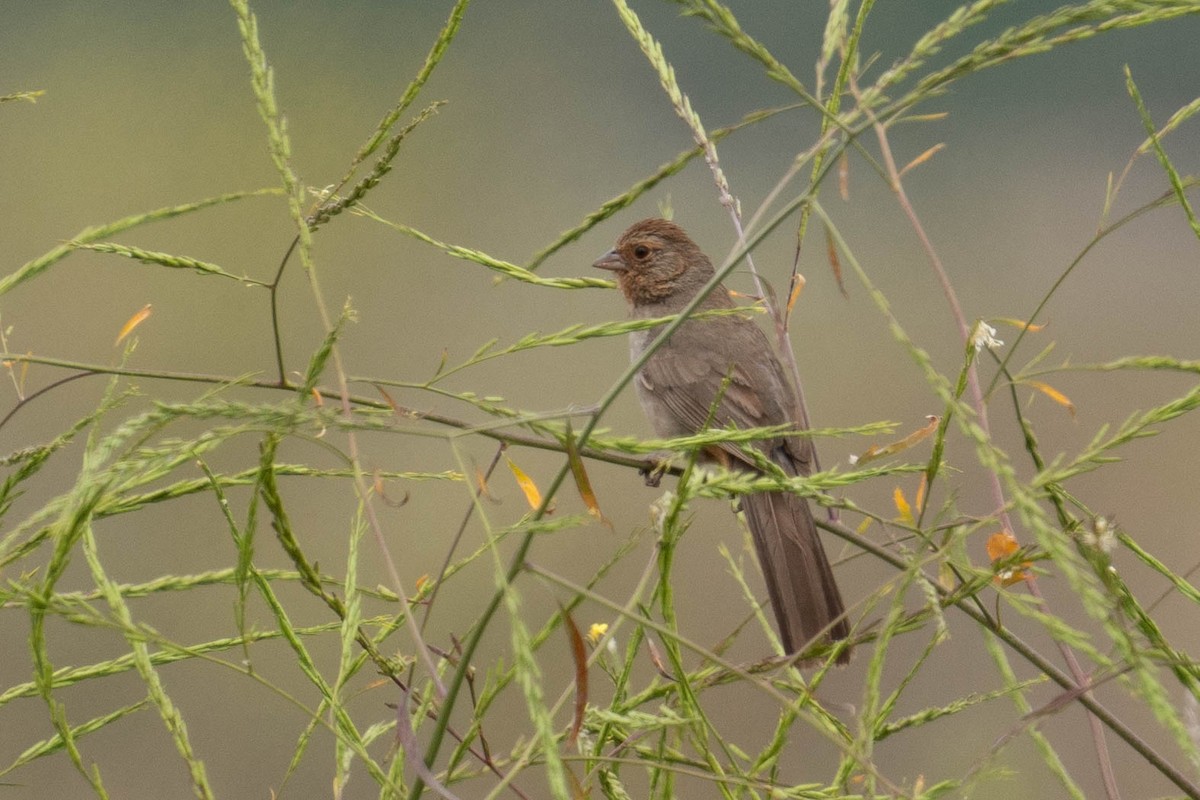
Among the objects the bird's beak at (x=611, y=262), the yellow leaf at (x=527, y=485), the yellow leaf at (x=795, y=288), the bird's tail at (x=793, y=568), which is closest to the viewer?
the yellow leaf at (x=527, y=485)

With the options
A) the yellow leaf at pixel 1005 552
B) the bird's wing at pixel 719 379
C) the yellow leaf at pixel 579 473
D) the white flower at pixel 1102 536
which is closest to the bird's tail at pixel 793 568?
the bird's wing at pixel 719 379

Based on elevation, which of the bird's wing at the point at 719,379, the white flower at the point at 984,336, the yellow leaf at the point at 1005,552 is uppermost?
the white flower at the point at 984,336

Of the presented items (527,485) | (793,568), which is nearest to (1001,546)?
(527,485)

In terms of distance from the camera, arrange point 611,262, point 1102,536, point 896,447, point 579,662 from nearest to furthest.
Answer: point 579,662, point 1102,536, point 896,447, point 611,262

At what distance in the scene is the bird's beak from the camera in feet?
17.6

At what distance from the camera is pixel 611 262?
212 inches

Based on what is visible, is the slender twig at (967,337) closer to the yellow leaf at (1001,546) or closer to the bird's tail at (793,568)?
the yellow leaf at (1001,546)

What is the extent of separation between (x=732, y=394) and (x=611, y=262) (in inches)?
41.5

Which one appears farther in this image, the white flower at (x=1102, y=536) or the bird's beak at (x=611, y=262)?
the bird's beak at (x=611, y=262)

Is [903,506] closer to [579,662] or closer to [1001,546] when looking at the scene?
[1001,546]

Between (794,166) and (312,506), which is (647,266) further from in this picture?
(312,506)

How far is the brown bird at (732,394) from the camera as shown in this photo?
3.61 m

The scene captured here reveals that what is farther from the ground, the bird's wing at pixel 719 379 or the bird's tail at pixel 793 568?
the bird's wing at pixel 719 379

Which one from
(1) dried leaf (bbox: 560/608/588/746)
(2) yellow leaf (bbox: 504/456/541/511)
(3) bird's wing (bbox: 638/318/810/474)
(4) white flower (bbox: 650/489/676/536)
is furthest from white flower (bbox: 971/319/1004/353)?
(3) bird's wing (bbox: 638/318/810/474)
